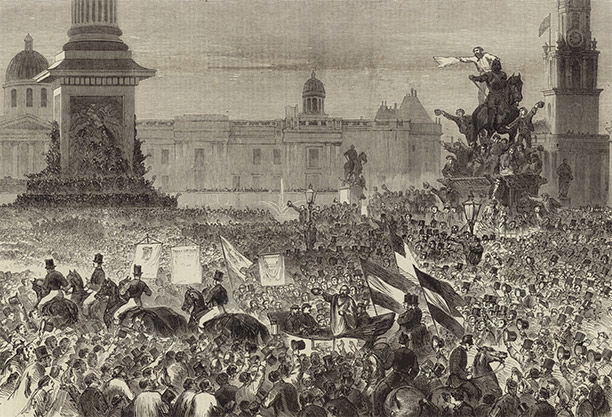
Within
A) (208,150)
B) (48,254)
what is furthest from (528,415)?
(48,254)

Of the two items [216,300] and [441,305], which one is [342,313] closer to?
[441,305]

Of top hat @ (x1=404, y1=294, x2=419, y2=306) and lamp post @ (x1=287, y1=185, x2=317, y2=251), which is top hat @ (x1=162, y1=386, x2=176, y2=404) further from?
top hat @ (x1=404, y1=294, x2=419, y2=306)

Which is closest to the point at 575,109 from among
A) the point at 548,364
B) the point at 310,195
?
the point at 548,364

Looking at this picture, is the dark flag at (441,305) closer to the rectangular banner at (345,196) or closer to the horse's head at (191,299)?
the rectangular banner at (345,196)

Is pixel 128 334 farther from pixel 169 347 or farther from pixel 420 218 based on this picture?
pixel 420 218

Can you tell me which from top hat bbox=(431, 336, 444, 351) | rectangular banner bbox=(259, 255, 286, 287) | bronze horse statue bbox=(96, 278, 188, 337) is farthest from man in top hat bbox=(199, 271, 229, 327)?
top hat bbox=(431, 336, 444, 351)

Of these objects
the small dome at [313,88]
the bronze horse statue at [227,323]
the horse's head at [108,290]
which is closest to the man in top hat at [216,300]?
the bronze horse statue at [227,323]
